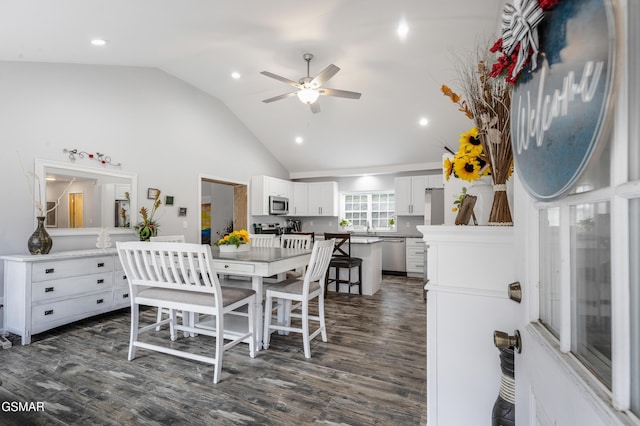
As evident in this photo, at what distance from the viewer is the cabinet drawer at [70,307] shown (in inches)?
120

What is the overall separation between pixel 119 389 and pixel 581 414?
2.56 metres

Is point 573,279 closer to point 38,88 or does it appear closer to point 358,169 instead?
point 38,88

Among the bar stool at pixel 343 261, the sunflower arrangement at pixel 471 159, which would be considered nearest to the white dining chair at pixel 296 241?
the bar stool at pixel 343 261

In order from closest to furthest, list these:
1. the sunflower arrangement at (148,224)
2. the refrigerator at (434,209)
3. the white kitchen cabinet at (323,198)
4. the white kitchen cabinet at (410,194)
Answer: the sunflower arrangement at (148,224), the refrigerator at (434,209), the white kitchen cabinet at (410,194), the white kitchen cabinet at (323,198)

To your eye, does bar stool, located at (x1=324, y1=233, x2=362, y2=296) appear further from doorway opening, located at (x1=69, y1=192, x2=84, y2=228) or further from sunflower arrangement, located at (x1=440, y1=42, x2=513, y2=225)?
sunflower arrangement, located at (x1=440, y1=42, x2=513, y2=225)

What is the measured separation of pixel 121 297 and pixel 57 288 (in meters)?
0.71

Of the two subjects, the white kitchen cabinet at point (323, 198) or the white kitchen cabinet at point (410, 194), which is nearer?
the white kitchen cabinet at point (410, 194)

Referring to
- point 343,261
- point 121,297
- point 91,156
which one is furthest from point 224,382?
point 91,156

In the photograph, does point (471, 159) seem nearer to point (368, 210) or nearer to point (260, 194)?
point (260, 194)

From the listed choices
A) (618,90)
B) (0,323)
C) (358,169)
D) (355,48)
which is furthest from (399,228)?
(618,90)

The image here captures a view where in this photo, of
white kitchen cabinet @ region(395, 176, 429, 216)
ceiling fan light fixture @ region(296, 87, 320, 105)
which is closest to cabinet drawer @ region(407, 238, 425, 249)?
white kitchen cabinet @ region(395, 176, 429, 216)

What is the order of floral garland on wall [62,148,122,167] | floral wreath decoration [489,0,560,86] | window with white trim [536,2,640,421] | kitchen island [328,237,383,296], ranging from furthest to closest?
1. kitchen island [328,237,383,296]
2. floral garland on wall [62,148,122,167]
3. floral wreath decoration [489,0,560,86]
4. window with white trim [536,2,640,421]

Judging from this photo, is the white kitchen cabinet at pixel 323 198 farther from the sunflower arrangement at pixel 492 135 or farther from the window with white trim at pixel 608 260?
the window with white trim at pixel 608 260

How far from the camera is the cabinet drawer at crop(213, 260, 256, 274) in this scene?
2.49 metres
